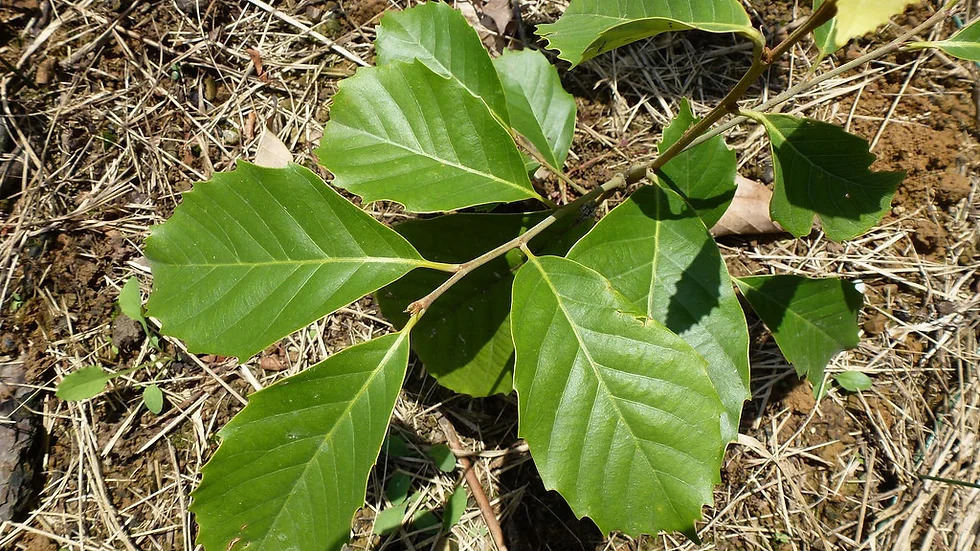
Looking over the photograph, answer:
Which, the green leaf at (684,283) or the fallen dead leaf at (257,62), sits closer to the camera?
the green leaf at (684,283)

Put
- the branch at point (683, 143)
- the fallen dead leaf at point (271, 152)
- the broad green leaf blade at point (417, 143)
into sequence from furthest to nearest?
the fallen dead leaf at point (271, 152) < the broad green leaf blade at point (417, 143) < the branch at point (683, 143)

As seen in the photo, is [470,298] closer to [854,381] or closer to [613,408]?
[613,408]

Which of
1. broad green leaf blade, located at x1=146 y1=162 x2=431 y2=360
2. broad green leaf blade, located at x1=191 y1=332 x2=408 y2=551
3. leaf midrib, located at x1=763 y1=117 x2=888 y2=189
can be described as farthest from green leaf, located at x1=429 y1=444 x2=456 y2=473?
leaf midrib, located at x1=763 y1=117 x2=888 y2=189

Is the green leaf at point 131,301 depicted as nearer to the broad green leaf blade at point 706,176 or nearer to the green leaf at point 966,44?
the broad green leaf blade at point 706,176

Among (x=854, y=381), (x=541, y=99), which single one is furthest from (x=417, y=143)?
(x=854, y=381)

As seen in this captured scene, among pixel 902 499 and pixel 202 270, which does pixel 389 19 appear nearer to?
pixel 202 270

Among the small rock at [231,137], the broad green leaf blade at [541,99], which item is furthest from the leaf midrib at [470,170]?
the small rock at [231,137]

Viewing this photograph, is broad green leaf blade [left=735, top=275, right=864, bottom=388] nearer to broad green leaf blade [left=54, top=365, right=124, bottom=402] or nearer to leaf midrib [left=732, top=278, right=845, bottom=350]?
leaf midrib [left=732, top=278, right=845, bottom=350]
